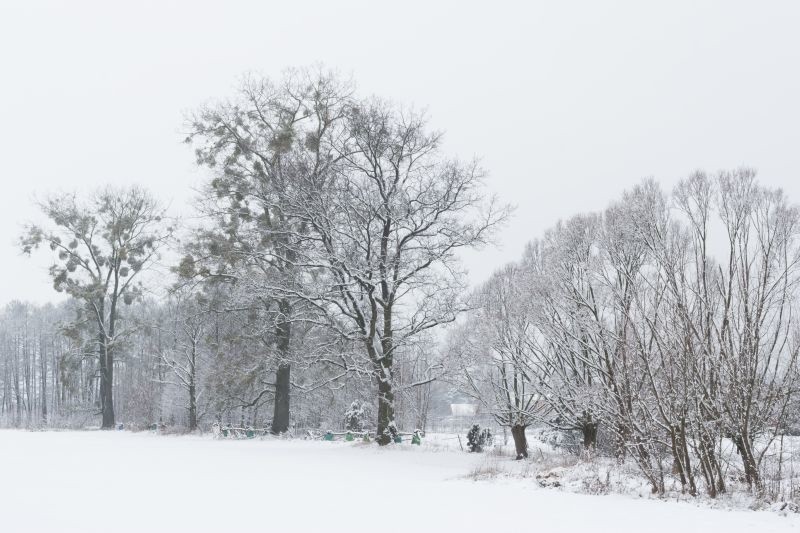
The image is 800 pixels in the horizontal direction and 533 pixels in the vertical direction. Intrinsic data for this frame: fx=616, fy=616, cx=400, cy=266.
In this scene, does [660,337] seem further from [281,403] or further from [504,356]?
[281,403]

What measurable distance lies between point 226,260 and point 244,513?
15.8 m

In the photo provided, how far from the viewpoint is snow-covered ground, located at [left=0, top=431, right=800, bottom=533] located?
738 cm

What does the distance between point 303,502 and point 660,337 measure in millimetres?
6378

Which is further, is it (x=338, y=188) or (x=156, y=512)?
(x=338, y=188)

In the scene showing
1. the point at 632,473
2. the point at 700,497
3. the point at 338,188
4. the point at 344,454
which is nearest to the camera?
the point at 700,497

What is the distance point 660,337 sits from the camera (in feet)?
34.1

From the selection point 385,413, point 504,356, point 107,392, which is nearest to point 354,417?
point 385,413

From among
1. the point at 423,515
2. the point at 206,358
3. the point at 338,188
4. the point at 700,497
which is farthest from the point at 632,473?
A: the point at 206,358

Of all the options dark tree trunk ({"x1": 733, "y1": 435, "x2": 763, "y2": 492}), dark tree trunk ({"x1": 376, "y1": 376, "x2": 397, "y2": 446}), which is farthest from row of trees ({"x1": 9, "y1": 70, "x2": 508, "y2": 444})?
dark tree trunk ({"x1": 733, "y1": 435, "x2": 763, "y2": 492})

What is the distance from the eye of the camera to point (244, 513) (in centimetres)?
814

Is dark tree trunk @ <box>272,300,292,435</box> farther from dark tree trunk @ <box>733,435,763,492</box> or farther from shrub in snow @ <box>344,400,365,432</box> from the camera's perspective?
dark tree trunk @ <box>733,435,763,492</box>

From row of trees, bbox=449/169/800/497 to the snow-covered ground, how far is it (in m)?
1.78

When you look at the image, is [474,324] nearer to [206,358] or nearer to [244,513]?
[244,513]

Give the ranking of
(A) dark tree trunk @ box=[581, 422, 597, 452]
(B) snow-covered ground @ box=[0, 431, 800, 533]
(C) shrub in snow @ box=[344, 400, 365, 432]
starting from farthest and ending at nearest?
(C) shrub in snow @ box=[344, 400, 365, 432], (A) dark tree trunk @ box=[581, 422, 597, 452], (B) snow-covered ground @ box=[0, 431, 800, 533]
